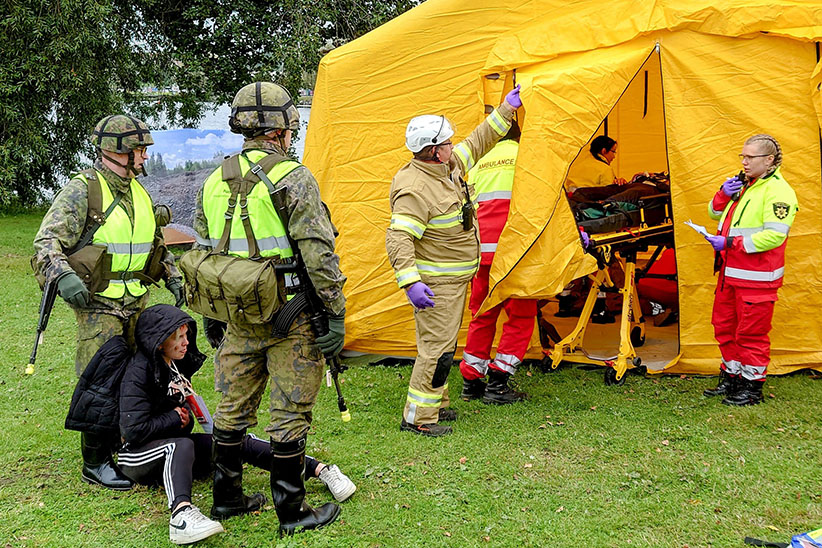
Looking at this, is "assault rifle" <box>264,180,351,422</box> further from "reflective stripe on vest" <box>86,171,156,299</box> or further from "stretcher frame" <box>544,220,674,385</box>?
"stretcher frame" <box>544,220,674,385</box>

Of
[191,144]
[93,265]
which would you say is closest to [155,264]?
[93,265]

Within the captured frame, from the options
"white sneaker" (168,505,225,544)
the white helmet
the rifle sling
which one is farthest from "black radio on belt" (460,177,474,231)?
"white sneaker" (168,505,225,544)

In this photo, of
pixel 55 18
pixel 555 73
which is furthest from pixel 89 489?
pixel 55 18

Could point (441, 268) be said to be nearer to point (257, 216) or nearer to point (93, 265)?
point (257, 216)

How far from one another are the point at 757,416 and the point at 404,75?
3.60 metres

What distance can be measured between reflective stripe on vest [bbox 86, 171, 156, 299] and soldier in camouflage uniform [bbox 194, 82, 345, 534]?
3.02 feet

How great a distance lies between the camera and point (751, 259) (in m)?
4.98

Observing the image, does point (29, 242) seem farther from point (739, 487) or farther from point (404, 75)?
point (739, 487)

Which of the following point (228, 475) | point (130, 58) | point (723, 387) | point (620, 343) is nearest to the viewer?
point (228, 475)

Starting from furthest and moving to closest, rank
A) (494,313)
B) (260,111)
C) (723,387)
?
(494,313) < (723,387) < (260,111)

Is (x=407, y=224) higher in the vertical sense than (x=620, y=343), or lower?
higher

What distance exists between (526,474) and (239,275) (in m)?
2.07

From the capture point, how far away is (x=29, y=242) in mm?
13023

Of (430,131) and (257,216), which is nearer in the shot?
(257,216)
